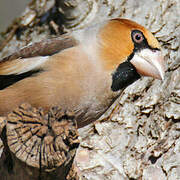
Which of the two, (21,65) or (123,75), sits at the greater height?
(21,65)

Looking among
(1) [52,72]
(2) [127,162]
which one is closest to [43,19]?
(1) [52,72]

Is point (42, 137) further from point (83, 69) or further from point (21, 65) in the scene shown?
point (21, 65)

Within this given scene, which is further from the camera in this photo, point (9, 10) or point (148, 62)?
point (9, 10)

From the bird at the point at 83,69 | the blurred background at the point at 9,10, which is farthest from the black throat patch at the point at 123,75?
the blurred background at the point at 9,10

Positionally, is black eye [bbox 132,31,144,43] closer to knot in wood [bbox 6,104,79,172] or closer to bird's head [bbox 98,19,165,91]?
bird's head [bbox 98,19,165,91]

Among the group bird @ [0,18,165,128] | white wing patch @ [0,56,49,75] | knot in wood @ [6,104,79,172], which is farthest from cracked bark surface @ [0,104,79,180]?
white wing patch @ [0,56,49,75]

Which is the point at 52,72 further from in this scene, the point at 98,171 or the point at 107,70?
the point at 98,171

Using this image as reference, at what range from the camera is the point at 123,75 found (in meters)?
3.26

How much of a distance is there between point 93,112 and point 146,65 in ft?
2.08

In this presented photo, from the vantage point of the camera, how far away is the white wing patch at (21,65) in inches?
128

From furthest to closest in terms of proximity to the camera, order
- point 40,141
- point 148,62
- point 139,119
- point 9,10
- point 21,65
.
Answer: point 9,10, point 139,119, point 21,65, point 148,62, point 40,141

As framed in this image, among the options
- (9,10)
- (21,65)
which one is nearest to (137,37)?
(21,65)

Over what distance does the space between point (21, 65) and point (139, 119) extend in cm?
136

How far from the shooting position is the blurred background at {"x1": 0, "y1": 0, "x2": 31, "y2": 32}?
351 inches
